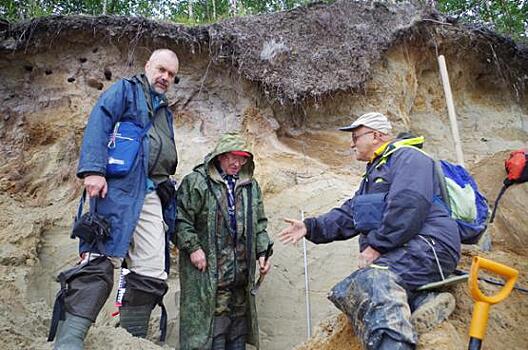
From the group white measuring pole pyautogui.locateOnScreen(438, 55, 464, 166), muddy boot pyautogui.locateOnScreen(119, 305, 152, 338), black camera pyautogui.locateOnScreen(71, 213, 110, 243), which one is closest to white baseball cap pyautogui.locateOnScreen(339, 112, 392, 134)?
black camera pyautogui.locateOnScreen(71, 213, 110, 243)

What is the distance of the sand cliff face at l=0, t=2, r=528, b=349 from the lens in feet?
16.4

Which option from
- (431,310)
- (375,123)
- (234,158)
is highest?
(375,123)

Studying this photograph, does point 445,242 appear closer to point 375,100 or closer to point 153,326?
point 153,326

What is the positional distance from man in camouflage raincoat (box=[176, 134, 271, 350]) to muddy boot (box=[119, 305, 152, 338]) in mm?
605

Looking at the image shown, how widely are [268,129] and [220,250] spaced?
266 cm

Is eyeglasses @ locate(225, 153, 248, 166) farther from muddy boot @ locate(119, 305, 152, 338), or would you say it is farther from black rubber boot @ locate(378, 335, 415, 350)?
black rubber boot @ locate(378, 335, 415, 350)

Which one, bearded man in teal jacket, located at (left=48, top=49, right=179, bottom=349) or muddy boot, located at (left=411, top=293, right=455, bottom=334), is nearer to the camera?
muddy boot, located at (left=411, top=293, right=455, bottom=334)

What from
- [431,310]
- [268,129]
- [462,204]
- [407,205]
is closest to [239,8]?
[268,129]

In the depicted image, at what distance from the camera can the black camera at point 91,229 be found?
9.57 feet

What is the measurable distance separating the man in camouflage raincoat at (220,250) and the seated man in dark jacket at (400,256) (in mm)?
1477

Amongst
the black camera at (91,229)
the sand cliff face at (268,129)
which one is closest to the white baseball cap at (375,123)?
the black camera at (91,229)

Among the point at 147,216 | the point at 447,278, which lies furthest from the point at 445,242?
the point at 147,216

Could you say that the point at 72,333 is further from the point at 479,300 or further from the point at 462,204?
the point at 462,204

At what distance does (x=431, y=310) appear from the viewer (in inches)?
102
